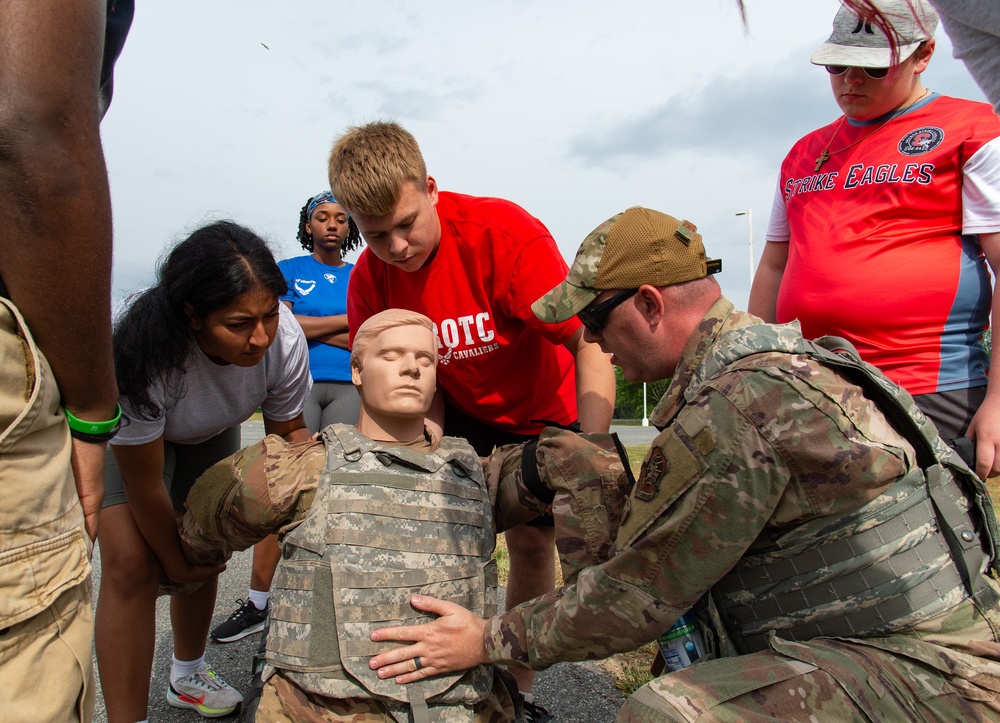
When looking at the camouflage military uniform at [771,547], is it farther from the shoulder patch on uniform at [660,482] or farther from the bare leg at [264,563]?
the bare leg at [264,563]

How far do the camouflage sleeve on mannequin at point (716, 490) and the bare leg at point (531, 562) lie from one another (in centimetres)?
113

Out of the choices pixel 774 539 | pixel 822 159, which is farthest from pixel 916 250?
pixel 774 539

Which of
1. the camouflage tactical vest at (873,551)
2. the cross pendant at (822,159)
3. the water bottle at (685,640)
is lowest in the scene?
the water bottle at (685,640)

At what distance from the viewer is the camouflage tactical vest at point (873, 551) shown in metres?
1.80

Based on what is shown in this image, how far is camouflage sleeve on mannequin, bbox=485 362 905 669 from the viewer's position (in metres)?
1.72

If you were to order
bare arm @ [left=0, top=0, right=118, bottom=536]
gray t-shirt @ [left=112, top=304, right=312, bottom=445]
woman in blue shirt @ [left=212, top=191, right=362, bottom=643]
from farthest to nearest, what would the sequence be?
1. woman in blue shirt @ [left=212, top=191, right=362, bottom=643]
2. gray t-shirt @ [left=112, top=304, right=312, bottom=445]
3. bare arm @ [left=0, top=0, right=118, bottom=536]

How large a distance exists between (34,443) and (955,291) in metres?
2.53

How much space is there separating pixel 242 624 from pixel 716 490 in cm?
294

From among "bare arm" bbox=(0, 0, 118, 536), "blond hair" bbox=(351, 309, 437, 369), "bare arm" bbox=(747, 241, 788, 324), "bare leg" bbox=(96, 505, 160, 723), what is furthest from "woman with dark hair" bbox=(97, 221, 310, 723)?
"bare arm" bbox=(747, 241, 788, 324)

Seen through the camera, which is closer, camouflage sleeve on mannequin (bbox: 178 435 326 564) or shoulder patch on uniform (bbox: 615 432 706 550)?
shoulder patch on uniform (bbox: 615 432 706 550)

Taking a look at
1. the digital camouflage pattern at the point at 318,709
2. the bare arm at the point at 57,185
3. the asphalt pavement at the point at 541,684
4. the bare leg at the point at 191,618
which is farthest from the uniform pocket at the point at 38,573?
the bare leg at the point at 191,618

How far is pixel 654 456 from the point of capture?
1.86 meters

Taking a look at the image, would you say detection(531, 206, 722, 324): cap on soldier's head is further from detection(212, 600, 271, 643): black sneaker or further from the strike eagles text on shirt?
detection(212, 600, 271, 643): black sneaker

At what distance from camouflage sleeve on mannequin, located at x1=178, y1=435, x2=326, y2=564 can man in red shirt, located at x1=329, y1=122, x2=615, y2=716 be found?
46 cm
